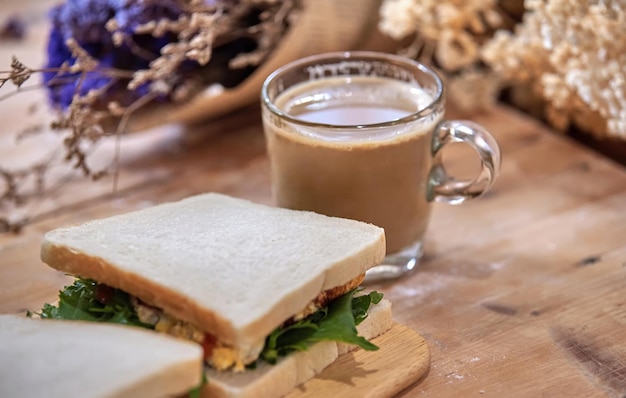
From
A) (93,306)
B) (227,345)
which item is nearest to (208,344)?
(227,345)

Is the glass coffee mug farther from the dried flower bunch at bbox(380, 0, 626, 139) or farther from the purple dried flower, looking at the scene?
the purple dried flower

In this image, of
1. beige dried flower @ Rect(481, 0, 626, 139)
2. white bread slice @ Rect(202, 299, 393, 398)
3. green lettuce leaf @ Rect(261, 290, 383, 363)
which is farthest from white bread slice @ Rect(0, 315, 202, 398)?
beige dried flower @ Rect(481, 0, 626, 139)

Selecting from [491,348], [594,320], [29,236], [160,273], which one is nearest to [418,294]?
[491,348]

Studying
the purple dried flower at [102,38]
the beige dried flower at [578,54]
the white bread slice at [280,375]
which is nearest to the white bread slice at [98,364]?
the white bread slice at [280,375]

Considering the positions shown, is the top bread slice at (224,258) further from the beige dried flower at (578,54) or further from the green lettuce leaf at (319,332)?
the beige dried flower at (578,54)

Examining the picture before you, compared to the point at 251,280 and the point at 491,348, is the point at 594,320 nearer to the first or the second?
the point at 491,348

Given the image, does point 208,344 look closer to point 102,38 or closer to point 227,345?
point 227,345
